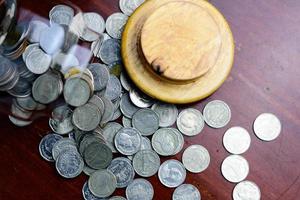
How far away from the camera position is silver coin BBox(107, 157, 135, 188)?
0.92 m

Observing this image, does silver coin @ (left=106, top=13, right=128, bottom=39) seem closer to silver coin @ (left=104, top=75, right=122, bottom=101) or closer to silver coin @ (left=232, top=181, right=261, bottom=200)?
silver coin @ (left=104, top=75, right=122, bottom=101)

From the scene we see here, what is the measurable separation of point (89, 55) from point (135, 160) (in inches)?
7.4

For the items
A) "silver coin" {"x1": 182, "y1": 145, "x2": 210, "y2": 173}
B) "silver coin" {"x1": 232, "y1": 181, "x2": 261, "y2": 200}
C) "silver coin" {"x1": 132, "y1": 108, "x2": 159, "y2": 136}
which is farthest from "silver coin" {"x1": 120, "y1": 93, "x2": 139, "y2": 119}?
"silver coin" {"x1": 232, "y1": 181, "x2": 261, "y2": 200}

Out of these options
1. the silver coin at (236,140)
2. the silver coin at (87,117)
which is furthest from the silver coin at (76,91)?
the silver coin at (236,140)

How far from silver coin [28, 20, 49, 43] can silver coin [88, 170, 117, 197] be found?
0.23m

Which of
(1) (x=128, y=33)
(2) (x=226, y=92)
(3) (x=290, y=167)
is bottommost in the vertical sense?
(3) (x=290, y=167)

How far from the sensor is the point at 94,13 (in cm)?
95

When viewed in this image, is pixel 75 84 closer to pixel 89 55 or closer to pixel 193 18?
pixel 89 55

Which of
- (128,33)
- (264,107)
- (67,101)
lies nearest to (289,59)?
(264,107)

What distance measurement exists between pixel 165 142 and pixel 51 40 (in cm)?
24

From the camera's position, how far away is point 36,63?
90cm

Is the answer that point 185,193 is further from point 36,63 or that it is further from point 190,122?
point 36,63

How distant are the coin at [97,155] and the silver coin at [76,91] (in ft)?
0.23

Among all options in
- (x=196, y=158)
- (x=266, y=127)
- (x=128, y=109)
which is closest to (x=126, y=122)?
(x=128, y=109)
